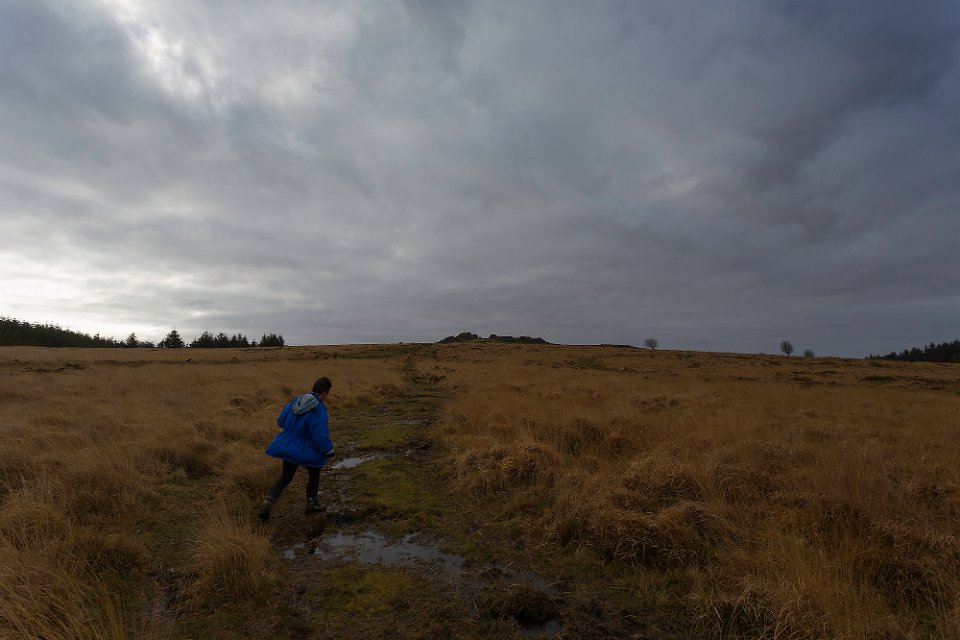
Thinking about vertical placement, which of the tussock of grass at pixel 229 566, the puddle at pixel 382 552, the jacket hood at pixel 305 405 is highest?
the jacket hood at pixel 305 405

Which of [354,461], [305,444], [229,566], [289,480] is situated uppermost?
[305,444]

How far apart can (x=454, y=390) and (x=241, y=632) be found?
1987 cm

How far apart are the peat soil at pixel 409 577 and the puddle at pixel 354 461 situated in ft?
3.48

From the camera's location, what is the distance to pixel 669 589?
4.22 m

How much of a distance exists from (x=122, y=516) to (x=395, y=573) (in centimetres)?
392

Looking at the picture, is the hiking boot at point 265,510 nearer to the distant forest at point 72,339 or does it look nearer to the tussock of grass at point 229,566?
the tussock of grass at point 229,566

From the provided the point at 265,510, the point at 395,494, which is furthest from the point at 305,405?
the point at 395,494

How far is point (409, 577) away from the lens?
4578mm

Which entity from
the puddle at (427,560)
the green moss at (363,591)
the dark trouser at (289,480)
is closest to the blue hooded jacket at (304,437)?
the dark trouser at (289,480)

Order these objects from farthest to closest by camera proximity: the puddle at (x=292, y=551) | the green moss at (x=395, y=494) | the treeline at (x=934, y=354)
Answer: the treeline at (x=934, y=354)
the green moss at (x=395, y=494)
the puddle at (x=292, y=551)

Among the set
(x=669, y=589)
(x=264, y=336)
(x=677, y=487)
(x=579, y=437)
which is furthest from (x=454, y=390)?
(x=264, y=336)

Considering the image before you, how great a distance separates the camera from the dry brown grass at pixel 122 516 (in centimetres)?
363

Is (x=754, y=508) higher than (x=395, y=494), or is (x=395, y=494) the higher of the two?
(x=754, y=508)

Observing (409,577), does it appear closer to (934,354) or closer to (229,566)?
(229,566)
